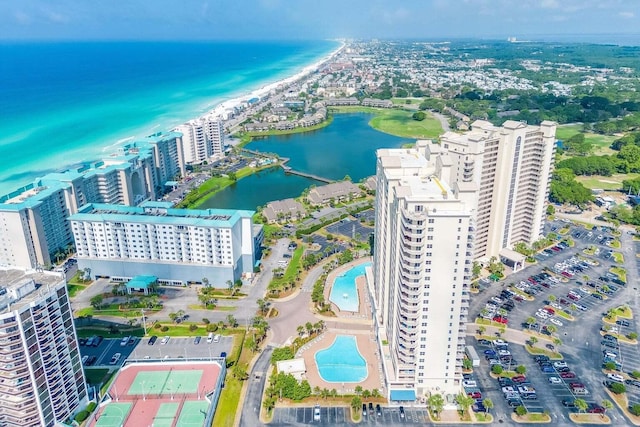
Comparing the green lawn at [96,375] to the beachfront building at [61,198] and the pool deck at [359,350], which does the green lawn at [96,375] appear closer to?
the pool deck at [359,350]

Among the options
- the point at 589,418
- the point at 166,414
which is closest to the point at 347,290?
the point at 166,414

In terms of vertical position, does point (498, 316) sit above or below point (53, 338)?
below

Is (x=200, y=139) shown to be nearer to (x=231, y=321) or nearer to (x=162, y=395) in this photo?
(x=231, y=321)

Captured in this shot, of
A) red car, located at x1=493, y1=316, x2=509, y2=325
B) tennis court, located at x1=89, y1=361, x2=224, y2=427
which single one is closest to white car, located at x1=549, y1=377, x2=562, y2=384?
red car, located at x1=493, y1=316, x2=509, y2=325

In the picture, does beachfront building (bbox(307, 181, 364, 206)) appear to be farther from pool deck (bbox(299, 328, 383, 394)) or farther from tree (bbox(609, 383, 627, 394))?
tree (bbox(609, 383, 627, 394))

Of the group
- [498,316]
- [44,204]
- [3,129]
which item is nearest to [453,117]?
[498,316]

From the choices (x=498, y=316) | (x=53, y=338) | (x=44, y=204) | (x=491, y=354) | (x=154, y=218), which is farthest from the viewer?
(x=44, y=204)

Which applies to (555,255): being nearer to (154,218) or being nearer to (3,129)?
(154,218)
